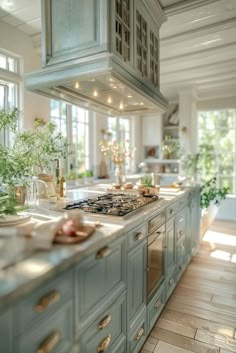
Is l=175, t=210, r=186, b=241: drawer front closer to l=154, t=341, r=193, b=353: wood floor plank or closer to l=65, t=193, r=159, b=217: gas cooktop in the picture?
l=65, t=193, r=159, b=217: gas cooktop

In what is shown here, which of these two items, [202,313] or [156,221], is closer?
[156,221]

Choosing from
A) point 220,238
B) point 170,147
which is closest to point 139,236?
point 220,238

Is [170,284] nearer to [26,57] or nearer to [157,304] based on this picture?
[157,304]

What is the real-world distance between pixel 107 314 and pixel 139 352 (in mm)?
693

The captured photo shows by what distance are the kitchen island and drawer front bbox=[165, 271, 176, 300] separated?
10 millimetres

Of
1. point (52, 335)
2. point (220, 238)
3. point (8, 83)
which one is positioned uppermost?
point (8, 83)

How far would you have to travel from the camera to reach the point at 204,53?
3.46m

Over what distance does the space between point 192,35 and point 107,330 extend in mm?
3026

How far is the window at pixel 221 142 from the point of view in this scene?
221 inches

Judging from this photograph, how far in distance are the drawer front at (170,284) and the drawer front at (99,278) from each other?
987 mm

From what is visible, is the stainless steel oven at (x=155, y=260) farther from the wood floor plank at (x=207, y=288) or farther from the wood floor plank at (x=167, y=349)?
the wood floor plank at (x=207, y=288)

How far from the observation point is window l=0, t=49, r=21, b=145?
298 cm

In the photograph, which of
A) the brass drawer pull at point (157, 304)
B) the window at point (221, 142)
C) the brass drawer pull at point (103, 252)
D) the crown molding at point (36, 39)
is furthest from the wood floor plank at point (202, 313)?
the window at point (221, 142)

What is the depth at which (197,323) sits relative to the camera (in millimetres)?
2105
